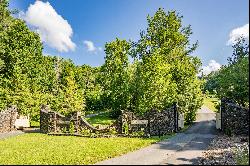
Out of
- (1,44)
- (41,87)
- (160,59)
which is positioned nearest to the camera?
(160,59)

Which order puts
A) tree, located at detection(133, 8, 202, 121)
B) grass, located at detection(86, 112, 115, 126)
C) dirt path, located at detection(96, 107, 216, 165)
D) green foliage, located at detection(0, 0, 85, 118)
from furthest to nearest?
grass, located at detection(86, 112, 115, 126) → green foliage, located at detection(0, 0, 85, 118) → tree, located at detection(133, 8, 202, 121) → dirt path, located at detection(96, 107, 216, 165)

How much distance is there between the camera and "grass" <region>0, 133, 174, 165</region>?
19.1 m

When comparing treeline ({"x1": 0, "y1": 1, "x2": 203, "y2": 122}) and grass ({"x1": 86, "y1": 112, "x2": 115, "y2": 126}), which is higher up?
treeline ({"x1": 0, "y1": 1, "x2": 203, "y2": 122})

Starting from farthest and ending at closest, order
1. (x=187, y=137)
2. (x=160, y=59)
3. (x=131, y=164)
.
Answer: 1. (x=160, y=59)
2. (x=187, y=137)
3. (x=131, y=164)

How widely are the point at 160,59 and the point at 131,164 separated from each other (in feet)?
64.8

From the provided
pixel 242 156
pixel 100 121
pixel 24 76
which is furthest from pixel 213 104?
pixel 242 156

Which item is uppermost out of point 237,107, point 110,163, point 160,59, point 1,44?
point 1,44

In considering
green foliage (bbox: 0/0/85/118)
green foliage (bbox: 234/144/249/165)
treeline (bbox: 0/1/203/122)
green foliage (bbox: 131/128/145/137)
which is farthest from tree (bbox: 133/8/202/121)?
green foliage (bbox: 234/144/249/165)

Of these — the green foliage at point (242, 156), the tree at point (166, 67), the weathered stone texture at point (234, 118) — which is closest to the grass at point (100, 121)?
the tree at point (166, 67)

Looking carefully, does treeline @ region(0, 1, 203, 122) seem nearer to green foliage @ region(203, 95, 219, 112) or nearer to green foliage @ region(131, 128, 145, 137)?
green foliage @ region(203, 95, 219, 112)

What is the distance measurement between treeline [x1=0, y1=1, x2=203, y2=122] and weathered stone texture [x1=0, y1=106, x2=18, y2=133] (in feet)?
12.2

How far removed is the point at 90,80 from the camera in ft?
262

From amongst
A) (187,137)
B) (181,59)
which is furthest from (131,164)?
(181,59)

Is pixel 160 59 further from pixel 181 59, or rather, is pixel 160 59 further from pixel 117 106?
pixel 117 106
